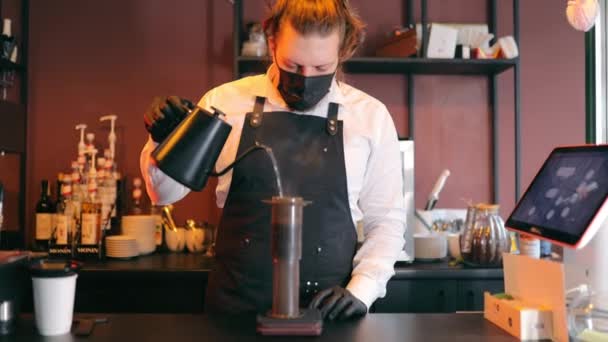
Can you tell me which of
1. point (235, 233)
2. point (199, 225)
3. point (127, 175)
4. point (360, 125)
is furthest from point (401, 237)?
point (127, 175)

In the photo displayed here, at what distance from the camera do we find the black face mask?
162 cm

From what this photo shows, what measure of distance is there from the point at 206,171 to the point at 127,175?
73.1 inches

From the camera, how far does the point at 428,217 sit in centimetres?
284

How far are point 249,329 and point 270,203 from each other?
0.26 metres

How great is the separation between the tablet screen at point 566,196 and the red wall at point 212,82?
1.67 metres

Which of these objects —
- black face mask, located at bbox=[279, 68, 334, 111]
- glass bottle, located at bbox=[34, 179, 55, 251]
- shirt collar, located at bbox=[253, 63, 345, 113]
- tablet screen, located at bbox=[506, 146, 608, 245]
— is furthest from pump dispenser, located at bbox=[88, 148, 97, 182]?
tablet screen, located at bbox=[506, 146, 608, 245]

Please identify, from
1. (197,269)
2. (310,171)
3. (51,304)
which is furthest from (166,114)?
(197,269)

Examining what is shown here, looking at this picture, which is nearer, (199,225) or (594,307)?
(594,307)

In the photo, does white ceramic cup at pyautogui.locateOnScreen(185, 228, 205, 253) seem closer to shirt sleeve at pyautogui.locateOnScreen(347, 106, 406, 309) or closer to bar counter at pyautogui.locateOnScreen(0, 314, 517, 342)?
shirt sleeve at pyautogui.locateOnScreen(347, 106, 406, 309)

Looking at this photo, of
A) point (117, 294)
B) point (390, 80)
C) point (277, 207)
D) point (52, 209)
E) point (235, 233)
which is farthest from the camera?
point (390, 80)

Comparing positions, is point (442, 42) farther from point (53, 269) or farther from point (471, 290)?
point (53, 269)

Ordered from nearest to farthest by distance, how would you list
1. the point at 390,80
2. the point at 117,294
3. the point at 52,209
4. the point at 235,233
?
the point at 235,233, the point at 117,294, the point at 52,209, the point at 390,80

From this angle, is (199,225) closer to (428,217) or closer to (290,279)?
(428,217)

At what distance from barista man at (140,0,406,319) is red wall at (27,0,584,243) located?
1.24 m
